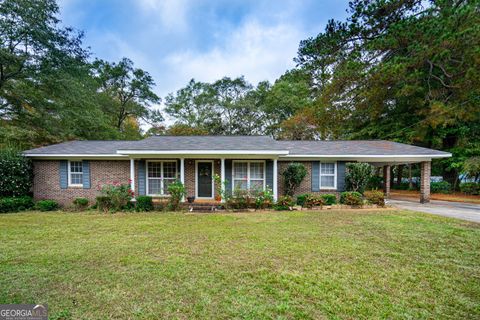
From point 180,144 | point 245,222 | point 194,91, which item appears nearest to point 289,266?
point 245,222

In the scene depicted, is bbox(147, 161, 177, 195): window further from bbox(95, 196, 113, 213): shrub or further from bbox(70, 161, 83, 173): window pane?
bbox(70, 161, 83, 173): window pane

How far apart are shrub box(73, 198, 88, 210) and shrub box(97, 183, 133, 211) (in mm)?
1154

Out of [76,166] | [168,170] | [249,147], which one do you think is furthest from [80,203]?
[249,147]

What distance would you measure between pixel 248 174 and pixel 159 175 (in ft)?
14.8

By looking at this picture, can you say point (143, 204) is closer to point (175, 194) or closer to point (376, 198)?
point (175, 194)

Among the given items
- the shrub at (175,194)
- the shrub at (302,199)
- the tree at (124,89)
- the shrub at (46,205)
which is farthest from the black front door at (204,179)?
the tree at (124,89)

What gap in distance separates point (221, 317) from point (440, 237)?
20.1 feet

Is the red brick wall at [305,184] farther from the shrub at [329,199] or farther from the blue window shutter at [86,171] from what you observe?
the blue window shutter at [86,171]

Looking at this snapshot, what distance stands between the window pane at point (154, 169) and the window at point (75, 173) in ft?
11.6

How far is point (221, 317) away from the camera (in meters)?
2.49

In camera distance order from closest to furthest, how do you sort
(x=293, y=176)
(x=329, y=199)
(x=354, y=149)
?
(x=329, y=199) < (x=293, y=176) < (x=354, y=149)

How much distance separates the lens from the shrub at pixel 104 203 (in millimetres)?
9258

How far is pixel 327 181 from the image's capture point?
1075cm

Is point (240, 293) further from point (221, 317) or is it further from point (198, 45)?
point (198, 45)
